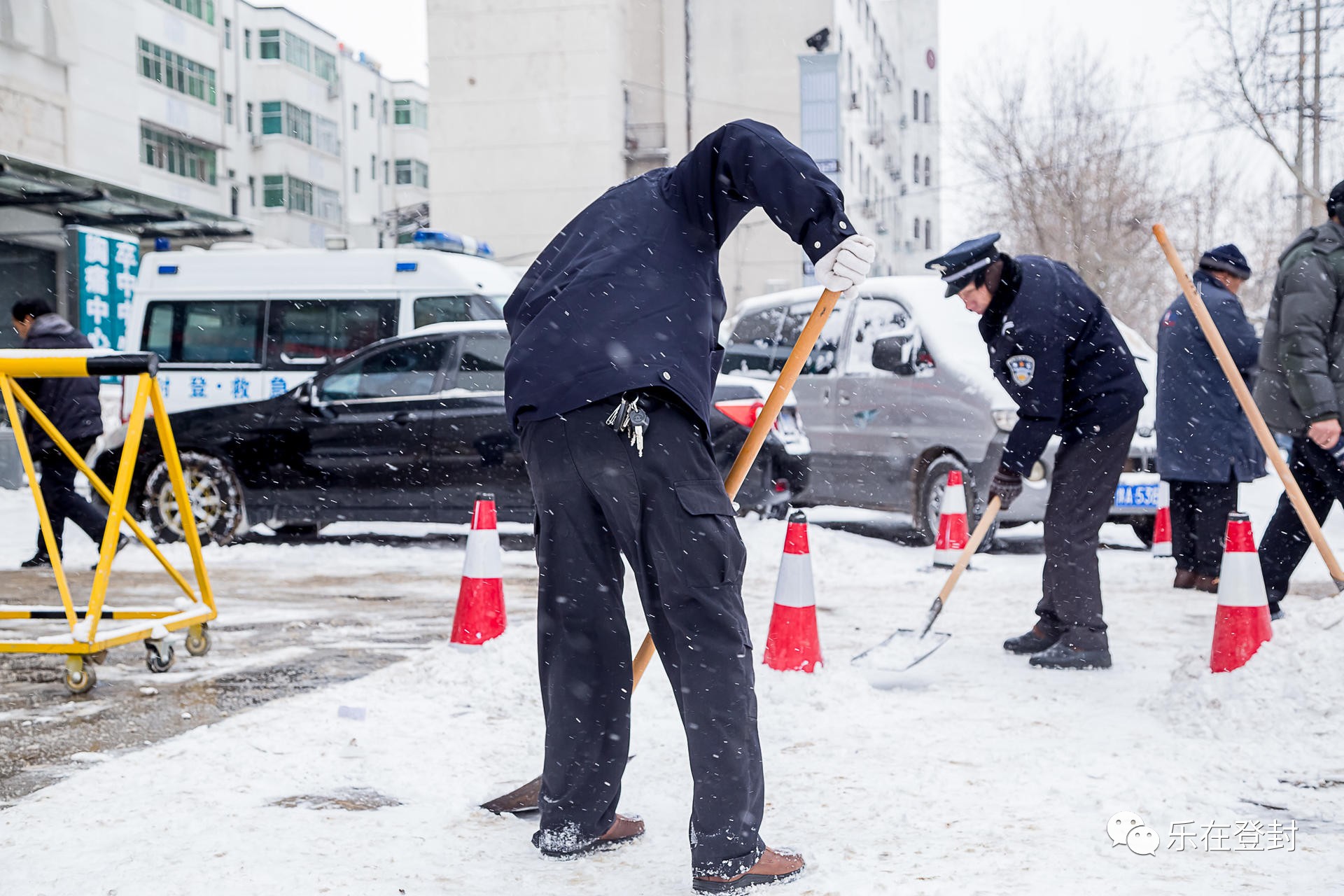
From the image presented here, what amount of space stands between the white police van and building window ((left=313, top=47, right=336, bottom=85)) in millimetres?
46488

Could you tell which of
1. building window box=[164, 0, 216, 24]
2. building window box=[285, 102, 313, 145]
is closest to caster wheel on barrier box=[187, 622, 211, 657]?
building window box=[164, 0, 216, 24]

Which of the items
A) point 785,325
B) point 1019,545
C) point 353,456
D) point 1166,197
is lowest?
point 1019,545

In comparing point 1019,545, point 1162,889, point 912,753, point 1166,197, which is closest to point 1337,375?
point 912,753

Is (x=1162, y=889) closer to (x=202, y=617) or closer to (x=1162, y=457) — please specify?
(x=202, y=617)

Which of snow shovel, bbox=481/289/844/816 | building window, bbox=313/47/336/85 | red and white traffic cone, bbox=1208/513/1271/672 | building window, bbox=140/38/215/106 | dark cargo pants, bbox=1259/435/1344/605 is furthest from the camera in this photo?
building window, bbox=313/47/336/85

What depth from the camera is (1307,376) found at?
5211 mm

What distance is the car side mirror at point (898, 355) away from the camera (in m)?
8.97

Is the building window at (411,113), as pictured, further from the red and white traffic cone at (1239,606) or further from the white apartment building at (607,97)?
the red and white traffic cone at (1239,606)

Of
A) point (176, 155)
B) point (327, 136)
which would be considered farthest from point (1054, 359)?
point (327, 136)

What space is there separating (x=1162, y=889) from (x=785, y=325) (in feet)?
25.0

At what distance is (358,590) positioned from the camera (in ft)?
24.7

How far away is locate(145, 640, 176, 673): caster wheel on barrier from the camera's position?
16.7 feet

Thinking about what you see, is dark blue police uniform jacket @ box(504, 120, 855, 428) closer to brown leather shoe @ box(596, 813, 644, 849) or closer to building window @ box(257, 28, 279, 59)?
brown leather shoe @ box(596, 813, 644, 849)

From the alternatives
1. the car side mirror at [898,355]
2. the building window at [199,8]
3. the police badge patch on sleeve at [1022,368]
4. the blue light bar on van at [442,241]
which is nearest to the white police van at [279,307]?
the blue light bar on van at [442,241]
